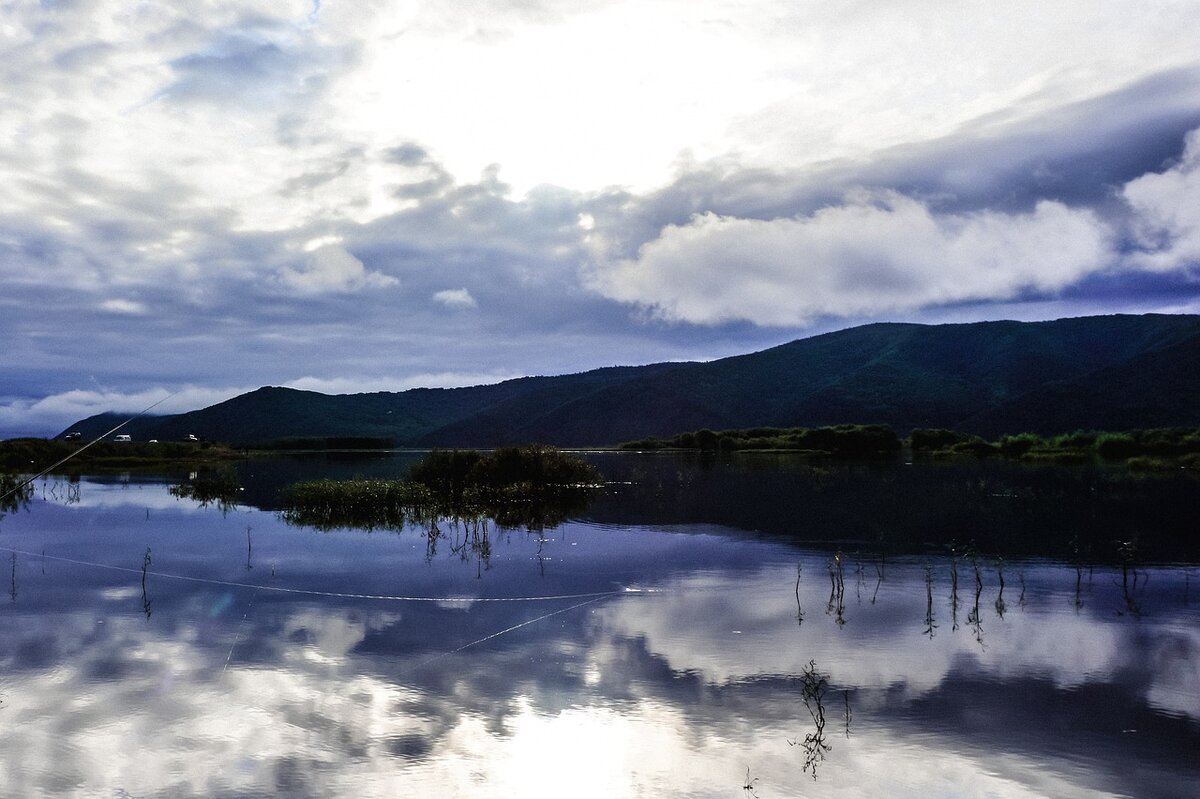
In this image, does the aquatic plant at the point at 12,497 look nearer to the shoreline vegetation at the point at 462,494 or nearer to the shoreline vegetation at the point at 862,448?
the shoreline vegetation at the point at 862,448

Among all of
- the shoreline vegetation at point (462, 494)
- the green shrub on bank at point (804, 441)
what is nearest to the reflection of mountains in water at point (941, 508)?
the shoreline vegetation at point (462, 494)

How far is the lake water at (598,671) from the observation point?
12.5 meters

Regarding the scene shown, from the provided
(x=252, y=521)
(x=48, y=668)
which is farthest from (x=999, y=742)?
(x=252, y=521)

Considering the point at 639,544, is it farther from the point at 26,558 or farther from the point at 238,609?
the point at 26,558

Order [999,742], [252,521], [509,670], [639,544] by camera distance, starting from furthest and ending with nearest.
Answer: [252,521], [639,544], [509,670], [999,742]

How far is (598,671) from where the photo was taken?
57.3 feet

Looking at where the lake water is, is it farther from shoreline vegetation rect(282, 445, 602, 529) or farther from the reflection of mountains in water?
shoreline vegetation rect(282, 445, 602, 529)

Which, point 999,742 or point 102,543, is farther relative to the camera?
point 102,543

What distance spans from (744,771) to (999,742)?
4231 mm

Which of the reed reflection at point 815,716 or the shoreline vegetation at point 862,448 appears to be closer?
the reed reflection at point 815,716

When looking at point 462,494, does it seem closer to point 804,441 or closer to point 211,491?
point 211,491

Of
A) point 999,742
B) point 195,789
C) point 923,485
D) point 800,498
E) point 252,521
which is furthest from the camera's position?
point 923,485

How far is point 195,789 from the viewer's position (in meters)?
11.9

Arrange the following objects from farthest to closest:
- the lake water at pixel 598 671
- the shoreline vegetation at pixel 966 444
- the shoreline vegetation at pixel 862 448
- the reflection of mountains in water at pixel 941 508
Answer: the shoreline vegetation at pixel 966 444
the shoreline vegetation at pixel 862 448
the reflection of mountains in water at pixel 941 508
the lake water at pixel 598 671
